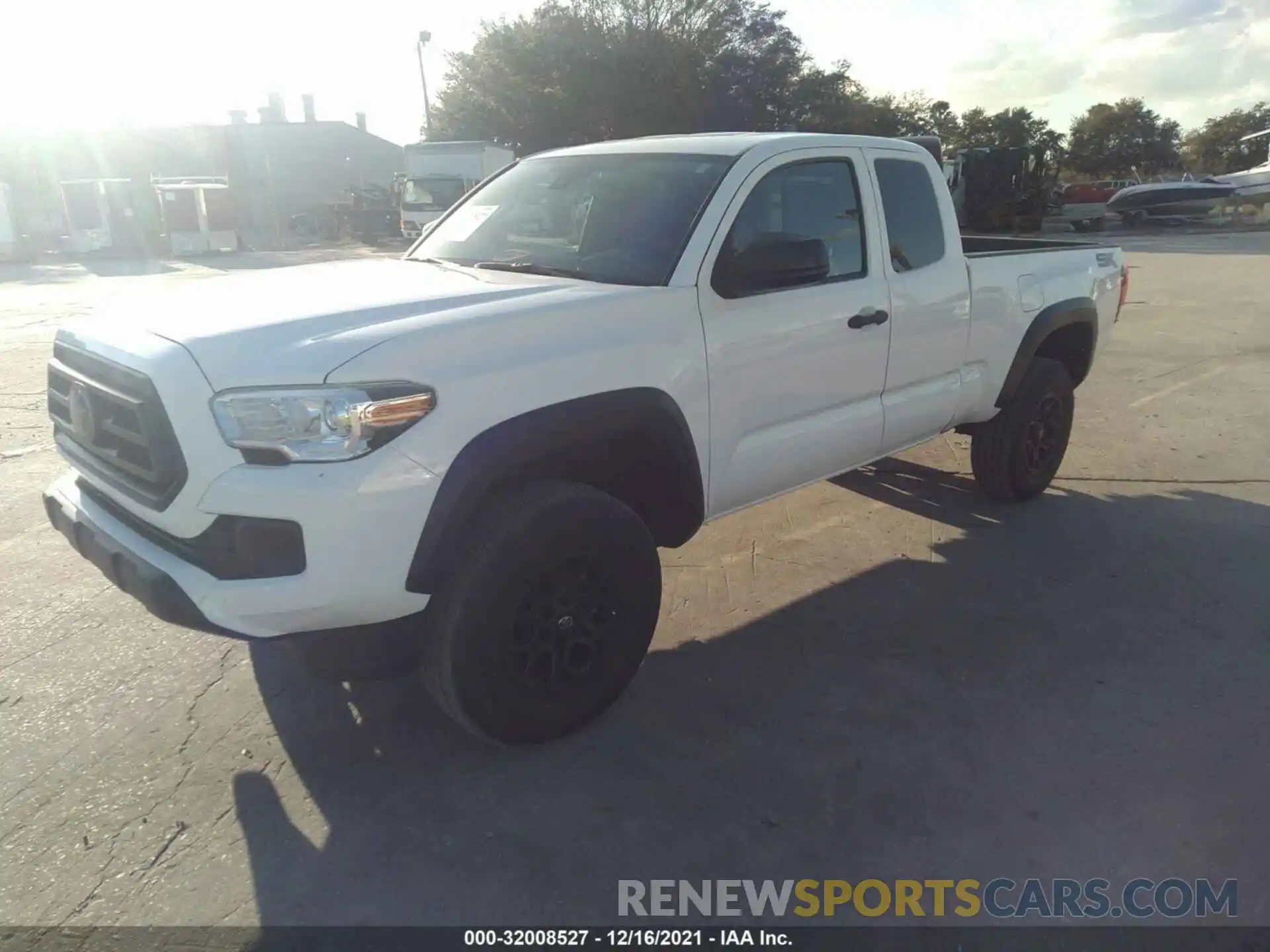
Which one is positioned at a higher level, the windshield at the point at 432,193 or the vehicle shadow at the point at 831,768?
the windshield at the point at 432,193

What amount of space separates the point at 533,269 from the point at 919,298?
1.80 metres

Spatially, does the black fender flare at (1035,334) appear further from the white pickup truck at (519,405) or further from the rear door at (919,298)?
the white pickup truck at (519,405)

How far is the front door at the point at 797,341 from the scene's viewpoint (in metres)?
3.37

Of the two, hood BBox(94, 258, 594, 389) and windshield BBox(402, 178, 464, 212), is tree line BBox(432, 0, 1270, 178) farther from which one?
hood BBox(94, 258, 594, 389)

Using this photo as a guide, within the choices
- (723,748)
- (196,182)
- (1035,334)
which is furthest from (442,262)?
(196,182)

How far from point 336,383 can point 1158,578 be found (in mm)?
3910

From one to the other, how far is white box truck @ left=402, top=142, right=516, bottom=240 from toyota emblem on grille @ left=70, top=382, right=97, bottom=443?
23.3 m

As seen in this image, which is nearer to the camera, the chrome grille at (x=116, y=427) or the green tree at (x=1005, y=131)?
the chrome grille at (x=116, y=427)

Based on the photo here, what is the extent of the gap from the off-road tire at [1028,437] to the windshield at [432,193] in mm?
22474

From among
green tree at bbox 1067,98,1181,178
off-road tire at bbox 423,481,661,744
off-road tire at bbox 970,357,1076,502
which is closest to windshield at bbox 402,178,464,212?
off-road tire at bbox 970,357,1076,502

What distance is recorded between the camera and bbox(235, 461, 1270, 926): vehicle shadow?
2.57 meters

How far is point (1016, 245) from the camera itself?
5758 millimetres

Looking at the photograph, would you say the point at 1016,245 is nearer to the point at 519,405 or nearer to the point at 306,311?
the point at 519,405

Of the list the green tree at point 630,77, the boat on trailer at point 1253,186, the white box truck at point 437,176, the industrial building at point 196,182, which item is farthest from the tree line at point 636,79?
the boat on trailer at point 1253,186
